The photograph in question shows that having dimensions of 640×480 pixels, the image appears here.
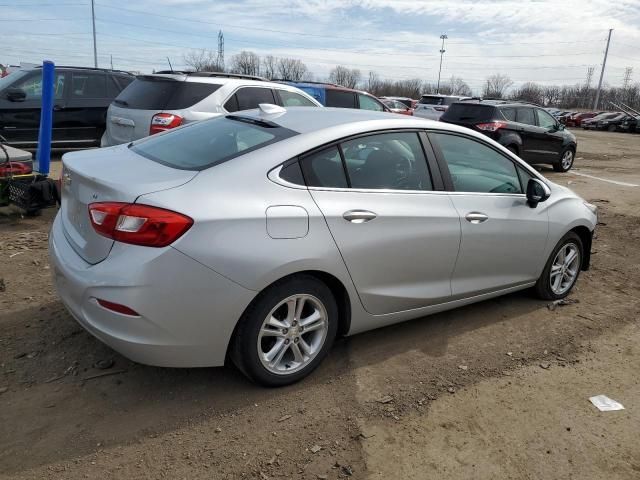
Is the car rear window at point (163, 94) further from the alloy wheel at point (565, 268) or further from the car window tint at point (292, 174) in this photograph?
the alloy wheel at point (565, 268)

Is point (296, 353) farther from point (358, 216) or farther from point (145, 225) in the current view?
point (145, 225)

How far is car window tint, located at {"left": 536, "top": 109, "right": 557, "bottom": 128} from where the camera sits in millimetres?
13138

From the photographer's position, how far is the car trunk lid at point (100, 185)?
2.73 m

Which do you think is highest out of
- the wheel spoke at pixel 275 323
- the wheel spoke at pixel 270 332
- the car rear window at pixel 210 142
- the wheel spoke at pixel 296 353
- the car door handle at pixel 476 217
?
the car rear window at pixel 210 142

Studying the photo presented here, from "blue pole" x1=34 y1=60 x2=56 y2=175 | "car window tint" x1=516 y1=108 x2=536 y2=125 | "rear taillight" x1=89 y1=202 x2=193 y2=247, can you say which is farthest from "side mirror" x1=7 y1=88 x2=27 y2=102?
"car window tint" x1=516 y1=108 x2=536 y2=125

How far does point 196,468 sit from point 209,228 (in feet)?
3.70

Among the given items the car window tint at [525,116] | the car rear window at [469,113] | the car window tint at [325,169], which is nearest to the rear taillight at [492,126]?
the car rear window at [469,113]

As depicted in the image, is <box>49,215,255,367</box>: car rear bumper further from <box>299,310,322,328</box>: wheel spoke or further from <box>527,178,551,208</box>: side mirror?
<box>527,178,551,208</box>: side mirror

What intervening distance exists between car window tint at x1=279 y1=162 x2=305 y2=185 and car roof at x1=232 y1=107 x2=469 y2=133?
1.05ft

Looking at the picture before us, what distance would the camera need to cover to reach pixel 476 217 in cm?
380

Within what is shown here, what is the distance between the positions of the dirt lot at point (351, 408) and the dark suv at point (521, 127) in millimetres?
8516

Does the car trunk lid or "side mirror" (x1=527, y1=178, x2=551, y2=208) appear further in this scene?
"side mirror" (x1=527, y1=178, x2=551, y2=208)

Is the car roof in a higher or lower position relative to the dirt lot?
higher

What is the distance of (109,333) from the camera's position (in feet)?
8.79
